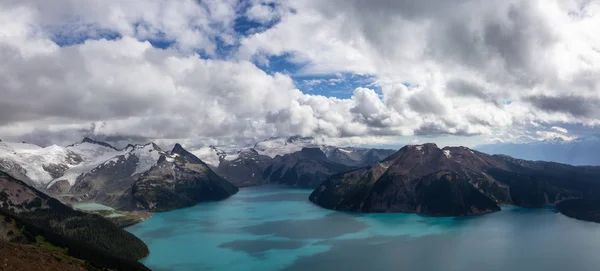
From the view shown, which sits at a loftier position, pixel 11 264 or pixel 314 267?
pixel 11 264

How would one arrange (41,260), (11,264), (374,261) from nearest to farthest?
(11,264) → (41,260) → (374,261)

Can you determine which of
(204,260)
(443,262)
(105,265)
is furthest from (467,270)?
(105,265)

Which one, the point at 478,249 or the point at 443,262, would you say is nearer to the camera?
the point at 443,262

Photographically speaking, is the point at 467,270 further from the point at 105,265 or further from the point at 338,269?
the point at 105,265

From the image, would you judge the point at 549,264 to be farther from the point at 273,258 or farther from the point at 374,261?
the point at 273,258

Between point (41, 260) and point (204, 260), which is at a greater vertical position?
point (41, 260)

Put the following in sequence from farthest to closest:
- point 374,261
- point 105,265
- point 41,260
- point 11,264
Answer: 1. point 374,261
2. point 105,265
3. point 41,260
4. point 11,264

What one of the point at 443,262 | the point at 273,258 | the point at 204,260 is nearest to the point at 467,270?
the point at 443,262

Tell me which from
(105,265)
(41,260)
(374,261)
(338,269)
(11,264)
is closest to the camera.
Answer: (11,264)

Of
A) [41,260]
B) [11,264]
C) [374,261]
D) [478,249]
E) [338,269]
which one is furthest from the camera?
[478,249]
